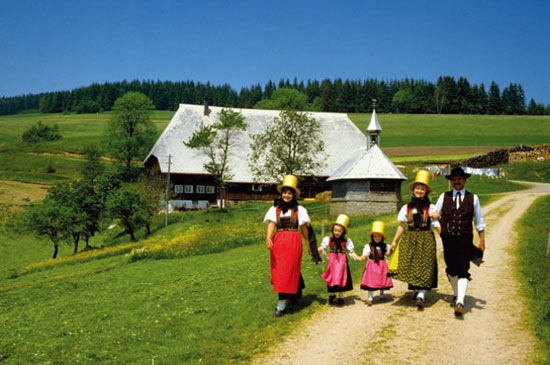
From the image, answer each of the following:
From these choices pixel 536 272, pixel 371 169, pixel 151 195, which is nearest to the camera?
pixel 536 272

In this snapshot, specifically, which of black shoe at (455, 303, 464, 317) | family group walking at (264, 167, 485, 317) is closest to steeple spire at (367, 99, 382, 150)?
family group walking at (264, 167, 485, 317)

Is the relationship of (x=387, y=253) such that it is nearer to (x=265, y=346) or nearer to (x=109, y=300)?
(x=265, y=346)

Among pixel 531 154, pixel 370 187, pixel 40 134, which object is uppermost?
pixel 40 134

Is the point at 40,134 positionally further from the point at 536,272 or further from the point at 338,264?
the point at 536,272

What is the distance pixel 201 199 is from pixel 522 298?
4698 cm

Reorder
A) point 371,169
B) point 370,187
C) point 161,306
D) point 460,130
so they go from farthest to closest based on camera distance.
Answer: point 460,130 → point 371,169 → point 370,187 → point 161,306

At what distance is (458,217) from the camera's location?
911cm

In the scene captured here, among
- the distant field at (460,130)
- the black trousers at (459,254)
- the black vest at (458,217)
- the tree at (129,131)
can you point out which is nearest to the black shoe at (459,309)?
the black trousers at (459,254)

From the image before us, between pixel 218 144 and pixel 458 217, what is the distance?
48.1 metres

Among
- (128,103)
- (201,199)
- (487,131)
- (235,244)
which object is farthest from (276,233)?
(487,131)

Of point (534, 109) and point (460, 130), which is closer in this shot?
point (460, 130)

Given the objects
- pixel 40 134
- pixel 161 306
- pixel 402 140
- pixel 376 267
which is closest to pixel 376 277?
pixel 376 267

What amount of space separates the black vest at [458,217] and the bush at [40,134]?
355 feet

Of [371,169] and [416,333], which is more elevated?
[371,169]
